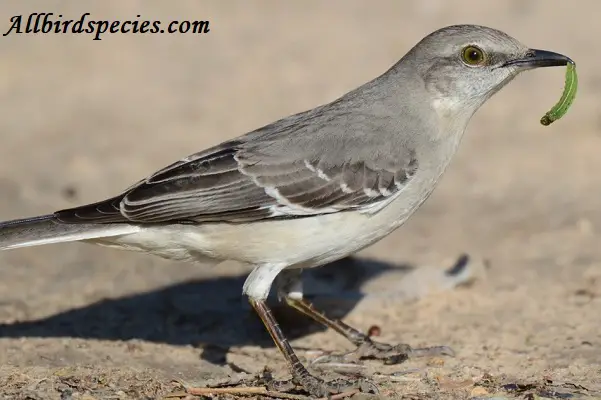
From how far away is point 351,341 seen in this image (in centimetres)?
776

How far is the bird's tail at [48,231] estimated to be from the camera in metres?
7.00

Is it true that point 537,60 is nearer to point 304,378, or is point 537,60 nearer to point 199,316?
point 304,378

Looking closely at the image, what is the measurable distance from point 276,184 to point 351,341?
1493mm

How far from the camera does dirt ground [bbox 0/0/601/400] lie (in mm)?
7305

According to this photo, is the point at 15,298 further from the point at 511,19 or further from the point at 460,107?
the point at 511,19

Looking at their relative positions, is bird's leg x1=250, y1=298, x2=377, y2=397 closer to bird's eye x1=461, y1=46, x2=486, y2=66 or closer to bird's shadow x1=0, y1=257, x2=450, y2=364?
bird's shadow x1=0, y1=257, x2=450, y2=364

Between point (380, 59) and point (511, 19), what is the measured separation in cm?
→ 193

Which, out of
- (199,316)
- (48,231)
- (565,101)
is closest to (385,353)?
(199,316)

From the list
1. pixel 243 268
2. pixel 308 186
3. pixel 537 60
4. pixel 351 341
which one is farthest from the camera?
pixel 243 268

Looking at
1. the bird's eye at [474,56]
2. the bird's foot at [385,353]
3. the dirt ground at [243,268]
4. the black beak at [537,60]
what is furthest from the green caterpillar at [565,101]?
the bird's foot at [385,353]

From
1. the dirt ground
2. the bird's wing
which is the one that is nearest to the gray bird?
the bird's wing

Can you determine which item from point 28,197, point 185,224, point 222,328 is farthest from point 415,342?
point 28,197

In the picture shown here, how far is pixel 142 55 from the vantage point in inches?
524

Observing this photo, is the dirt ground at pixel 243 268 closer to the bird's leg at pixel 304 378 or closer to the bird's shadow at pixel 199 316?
the bird's shadow at pixel 199 316
